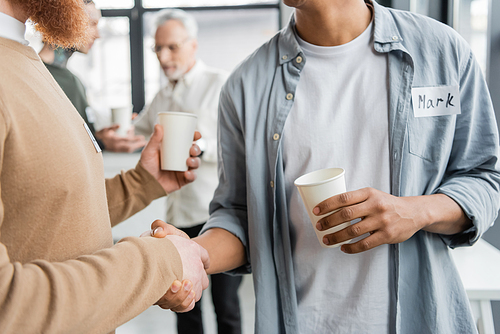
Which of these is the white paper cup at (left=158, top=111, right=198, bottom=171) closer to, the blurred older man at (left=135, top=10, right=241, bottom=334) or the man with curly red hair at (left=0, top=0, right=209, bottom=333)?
the man with curly red hair at (left=0, top=0, right=209, bottom=333)

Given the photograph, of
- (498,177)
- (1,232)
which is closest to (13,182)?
(1,232)

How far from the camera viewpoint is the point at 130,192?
143cm

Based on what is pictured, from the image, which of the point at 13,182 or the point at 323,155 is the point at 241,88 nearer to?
the point at 323,155

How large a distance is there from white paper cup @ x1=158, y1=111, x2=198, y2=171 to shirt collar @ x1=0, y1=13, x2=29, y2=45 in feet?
1.98

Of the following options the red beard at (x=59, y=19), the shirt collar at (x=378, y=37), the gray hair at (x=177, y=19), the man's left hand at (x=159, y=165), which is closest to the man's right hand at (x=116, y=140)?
the gray hair at (x=177, y=19)

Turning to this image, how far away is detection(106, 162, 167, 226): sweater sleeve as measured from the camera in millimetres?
1419

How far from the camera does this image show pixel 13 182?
28.7 inches

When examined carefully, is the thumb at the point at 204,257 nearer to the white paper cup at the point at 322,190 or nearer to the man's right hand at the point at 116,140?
the white paper cup at the point at 322,190

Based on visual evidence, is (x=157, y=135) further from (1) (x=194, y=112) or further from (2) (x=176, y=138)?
(1) (x=194, y=112)

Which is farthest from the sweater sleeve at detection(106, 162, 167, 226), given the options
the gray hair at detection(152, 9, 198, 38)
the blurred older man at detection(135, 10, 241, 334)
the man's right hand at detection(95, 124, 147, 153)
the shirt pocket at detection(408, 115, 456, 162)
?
the gray hair at detection(152, 9, 198, 38)

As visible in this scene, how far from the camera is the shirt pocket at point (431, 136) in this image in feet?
3.42

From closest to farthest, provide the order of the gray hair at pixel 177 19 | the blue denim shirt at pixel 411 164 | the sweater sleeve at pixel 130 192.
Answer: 1. the blue denim shirt at pixel 411 164
2. the sweater sleeve at pixel 130 192
3. the gray hair at pixel 177 19

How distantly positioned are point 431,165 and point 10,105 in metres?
0.94

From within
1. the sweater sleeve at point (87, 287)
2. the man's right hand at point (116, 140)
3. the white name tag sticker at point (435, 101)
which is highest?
the white name tag sticker at point (435, 101)
